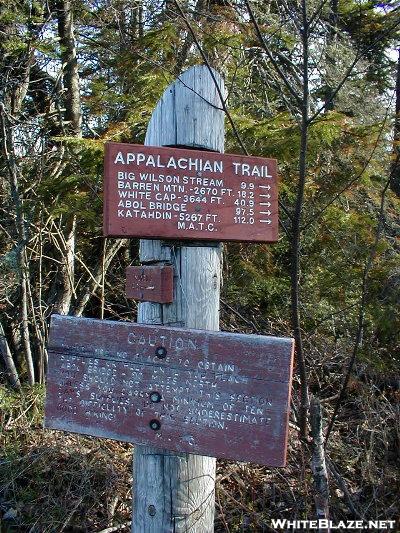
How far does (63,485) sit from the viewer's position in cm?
426

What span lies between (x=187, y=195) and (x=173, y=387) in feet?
2.53

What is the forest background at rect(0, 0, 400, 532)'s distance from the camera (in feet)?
13.3

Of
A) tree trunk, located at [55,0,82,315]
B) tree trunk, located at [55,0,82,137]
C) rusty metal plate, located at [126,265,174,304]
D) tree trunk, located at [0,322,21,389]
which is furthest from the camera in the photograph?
tree trunk, located at [55,0,82,137]

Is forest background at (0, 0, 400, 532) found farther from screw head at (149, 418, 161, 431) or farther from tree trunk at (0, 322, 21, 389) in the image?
screw head at (149, 418, 161, 431)

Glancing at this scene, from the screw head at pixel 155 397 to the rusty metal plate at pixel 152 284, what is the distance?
15.3 inches

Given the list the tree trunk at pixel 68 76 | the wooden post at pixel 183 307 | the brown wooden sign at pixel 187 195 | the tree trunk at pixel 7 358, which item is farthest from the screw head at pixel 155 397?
the tree trunk at pixel 68 76

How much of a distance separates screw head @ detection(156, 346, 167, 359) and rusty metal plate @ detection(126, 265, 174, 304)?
9.3 inches

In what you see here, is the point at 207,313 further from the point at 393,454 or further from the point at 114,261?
the point at 114,261

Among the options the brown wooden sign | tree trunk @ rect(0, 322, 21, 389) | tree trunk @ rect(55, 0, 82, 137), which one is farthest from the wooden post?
tree trunk @ rect(55, 0, 82, 137)

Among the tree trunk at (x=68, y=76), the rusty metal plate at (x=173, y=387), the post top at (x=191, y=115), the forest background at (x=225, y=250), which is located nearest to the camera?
the rusty metal plate at (x=173, y=387)

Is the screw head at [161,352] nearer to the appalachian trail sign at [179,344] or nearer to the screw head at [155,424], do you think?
the appalachian trail sign at [179,344]

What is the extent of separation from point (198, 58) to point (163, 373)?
4.58 meters

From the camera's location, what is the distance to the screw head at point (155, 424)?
236 cm

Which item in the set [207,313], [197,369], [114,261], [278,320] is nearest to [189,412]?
[197,369]
